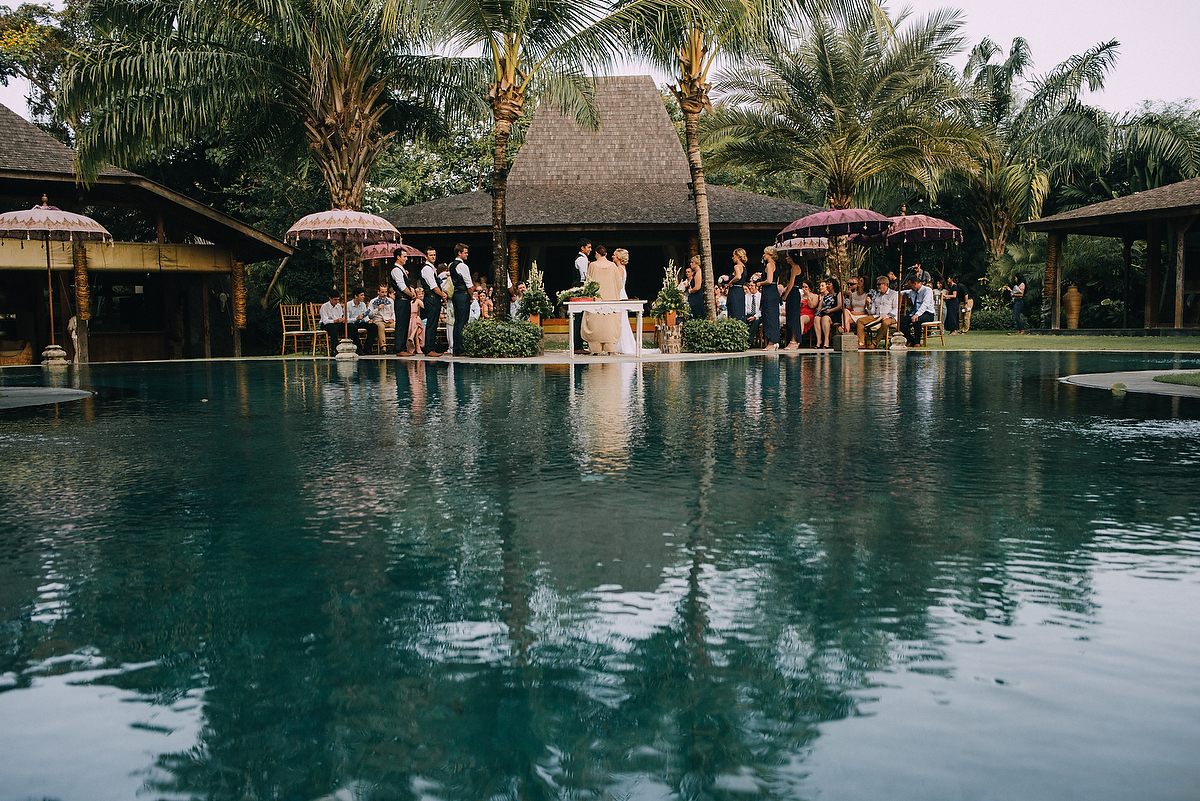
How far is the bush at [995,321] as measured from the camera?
116 ft

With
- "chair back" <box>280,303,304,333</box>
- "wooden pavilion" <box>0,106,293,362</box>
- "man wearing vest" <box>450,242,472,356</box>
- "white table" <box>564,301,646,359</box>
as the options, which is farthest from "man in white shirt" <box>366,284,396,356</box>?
"white table" <box>564,301,646,359</box>

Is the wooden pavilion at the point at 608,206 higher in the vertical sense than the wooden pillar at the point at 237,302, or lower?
higher

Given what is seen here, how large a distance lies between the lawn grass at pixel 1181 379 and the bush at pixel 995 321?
2398 cm

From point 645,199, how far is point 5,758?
2706 cm

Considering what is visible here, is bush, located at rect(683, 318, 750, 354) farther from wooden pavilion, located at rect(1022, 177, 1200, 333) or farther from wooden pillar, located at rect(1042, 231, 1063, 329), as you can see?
wooden pillar, located at rect(1042, 231, 1063, 329)

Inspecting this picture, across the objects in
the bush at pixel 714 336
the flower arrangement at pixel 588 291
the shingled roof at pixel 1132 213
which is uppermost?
the shingled roof at pixel 1132 213

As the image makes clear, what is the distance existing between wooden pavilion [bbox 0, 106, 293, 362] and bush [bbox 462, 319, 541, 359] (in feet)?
25.6

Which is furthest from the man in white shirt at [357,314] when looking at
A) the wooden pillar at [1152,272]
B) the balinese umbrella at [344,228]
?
the wooden pillar at [1152,272]

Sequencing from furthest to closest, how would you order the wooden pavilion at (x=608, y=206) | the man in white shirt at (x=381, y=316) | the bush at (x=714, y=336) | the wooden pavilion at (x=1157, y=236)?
the wooden pavilion at (x=1157, y=236) → the wooden pavilion at (x=608, y=206) → the man in white shirt at (x=381, y=316) → the bush at (x=714, y=336)

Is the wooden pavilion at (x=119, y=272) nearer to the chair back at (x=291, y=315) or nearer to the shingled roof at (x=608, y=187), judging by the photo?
the chair back at (x=291, y=315)

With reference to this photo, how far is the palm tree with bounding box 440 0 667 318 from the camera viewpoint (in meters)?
18.7

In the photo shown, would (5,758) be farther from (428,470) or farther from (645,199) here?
(645,199)

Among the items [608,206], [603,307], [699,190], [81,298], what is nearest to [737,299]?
[699,190]

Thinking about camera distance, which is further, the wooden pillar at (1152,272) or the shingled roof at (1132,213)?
the wooden pillar at (1152,272)
